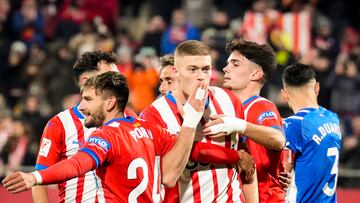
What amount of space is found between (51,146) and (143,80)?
7.90 metres

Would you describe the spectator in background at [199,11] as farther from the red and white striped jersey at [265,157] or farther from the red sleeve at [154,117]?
the red sleeve at [154,117]

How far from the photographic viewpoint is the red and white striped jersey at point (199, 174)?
250 inches

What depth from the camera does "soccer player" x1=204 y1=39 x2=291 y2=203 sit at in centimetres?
668

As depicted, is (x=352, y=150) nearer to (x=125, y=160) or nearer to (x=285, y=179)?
(x=285, y=179)

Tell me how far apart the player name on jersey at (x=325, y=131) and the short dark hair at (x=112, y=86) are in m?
1.96

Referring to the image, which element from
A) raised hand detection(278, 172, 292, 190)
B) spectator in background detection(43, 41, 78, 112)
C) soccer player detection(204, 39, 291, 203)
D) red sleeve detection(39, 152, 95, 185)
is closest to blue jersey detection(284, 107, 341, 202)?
soccer player detection(204, 39, 291, 203)

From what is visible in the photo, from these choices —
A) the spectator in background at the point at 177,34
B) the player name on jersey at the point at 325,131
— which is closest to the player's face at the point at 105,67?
the player name on jersey at the point at 325,131

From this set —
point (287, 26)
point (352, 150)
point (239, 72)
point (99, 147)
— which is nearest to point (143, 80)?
point (287, 26)

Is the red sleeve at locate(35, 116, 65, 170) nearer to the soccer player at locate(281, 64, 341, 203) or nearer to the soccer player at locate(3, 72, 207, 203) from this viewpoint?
the soccer player at locate(3, 72, 207, 203)

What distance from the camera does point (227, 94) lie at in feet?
21.5

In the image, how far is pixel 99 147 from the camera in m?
5.56

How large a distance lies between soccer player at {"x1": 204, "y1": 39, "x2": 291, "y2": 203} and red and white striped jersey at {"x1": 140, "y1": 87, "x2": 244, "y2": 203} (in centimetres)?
27

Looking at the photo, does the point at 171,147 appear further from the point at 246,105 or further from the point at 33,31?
the point at 33,31

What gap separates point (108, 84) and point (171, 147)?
62cm
